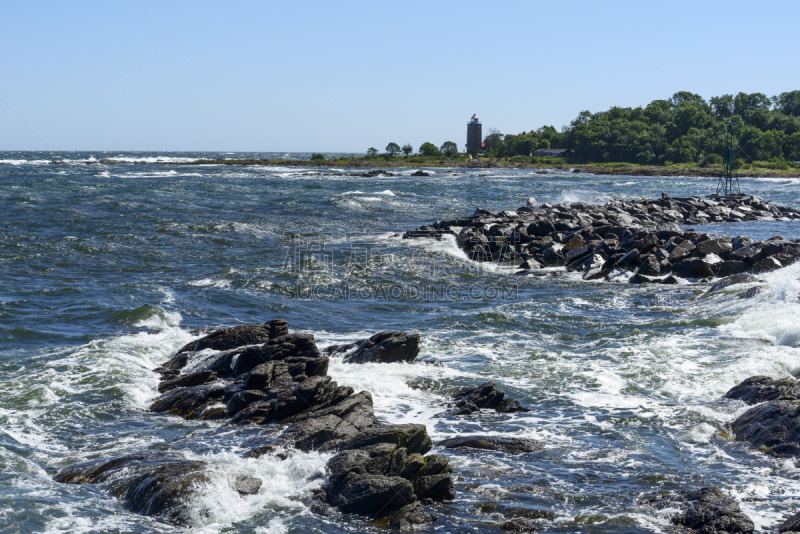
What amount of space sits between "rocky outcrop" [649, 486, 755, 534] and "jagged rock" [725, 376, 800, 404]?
3.40 metres

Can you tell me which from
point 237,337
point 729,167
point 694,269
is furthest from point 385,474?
point 729,167

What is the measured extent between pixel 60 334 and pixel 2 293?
14.8 feet

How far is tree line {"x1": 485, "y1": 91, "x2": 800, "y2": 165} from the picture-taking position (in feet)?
365

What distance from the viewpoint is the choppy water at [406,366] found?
299 inches

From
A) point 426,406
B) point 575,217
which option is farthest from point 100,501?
point 575,217

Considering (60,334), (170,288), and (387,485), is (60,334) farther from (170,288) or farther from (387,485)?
(387,485)

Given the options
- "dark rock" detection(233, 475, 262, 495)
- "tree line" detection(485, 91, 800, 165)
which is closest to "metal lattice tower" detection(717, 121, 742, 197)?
A: "dark rock" detection(233, 475, 262, 495)

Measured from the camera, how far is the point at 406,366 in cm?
1262

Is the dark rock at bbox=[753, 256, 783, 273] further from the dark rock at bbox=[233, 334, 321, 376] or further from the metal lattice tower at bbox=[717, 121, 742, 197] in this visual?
the metal lattice tower at bbox=[717, 121, 742, 197]

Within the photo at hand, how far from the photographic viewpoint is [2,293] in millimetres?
17828

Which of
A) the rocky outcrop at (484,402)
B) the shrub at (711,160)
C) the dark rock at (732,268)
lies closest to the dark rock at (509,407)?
Result: the rocky outcrop at (484,402)

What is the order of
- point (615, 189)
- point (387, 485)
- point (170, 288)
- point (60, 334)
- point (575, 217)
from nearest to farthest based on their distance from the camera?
point (387, 485) < point (60, 334) < point (170, 288) < point (575, 217) < point (615, 189)

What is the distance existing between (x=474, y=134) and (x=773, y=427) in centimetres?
14576

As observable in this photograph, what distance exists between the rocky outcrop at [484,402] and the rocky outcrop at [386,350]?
80.4 inches
